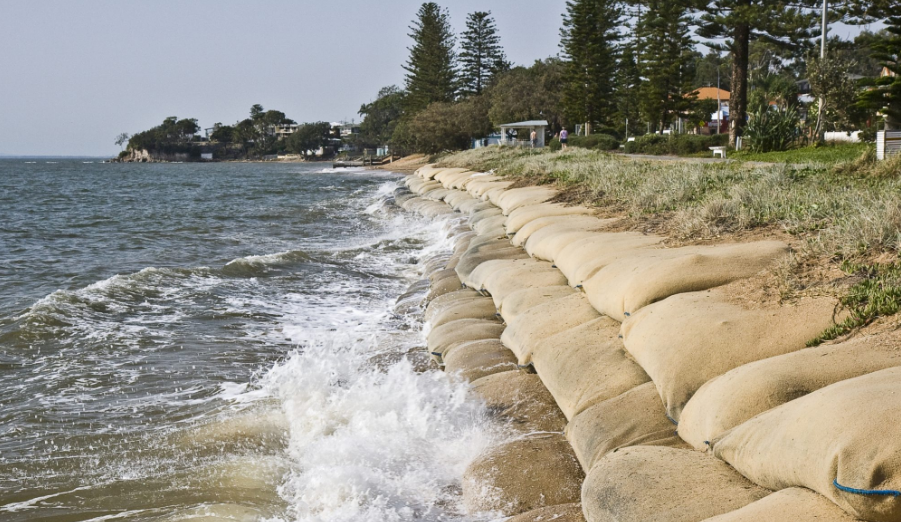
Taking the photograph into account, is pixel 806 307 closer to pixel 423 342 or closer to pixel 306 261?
pixel 423 342

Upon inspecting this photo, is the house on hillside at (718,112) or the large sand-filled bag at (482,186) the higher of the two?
the house on hillside at (718,112)

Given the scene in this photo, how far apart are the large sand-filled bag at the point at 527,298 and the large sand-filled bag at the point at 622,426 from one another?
226 cm

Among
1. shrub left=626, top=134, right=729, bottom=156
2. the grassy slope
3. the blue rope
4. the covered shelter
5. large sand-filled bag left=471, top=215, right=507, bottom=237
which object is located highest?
the covered shelter

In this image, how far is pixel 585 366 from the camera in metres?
5.22

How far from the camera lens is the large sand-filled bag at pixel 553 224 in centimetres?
919

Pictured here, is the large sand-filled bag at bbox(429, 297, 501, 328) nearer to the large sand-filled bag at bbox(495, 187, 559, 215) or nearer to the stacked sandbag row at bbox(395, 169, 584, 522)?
the stacked sandbag row at bbox(395, 169, 584, 522)

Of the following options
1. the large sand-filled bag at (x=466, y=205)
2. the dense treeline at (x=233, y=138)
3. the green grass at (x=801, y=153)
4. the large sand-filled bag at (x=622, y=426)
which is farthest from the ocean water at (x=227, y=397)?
the dense treeline at (x=233, y=138)

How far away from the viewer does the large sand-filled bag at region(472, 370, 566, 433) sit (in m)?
5.18

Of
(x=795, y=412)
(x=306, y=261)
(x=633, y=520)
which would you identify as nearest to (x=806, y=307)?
(x=795, y=412)

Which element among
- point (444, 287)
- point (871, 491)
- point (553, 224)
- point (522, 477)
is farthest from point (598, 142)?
point (871, 491)

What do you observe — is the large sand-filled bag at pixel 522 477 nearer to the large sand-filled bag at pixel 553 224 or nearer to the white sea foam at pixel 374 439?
the white sea foam at pixel 374 439

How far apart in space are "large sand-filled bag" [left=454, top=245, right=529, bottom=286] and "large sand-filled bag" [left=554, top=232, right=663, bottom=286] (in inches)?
74.1

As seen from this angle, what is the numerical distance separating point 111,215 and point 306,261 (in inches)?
599

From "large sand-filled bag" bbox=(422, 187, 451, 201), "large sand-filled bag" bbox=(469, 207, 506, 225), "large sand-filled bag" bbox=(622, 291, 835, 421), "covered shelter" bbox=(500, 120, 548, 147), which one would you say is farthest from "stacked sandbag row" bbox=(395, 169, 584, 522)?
"covered shelter" bbox=(500, 120, 548, 147)
